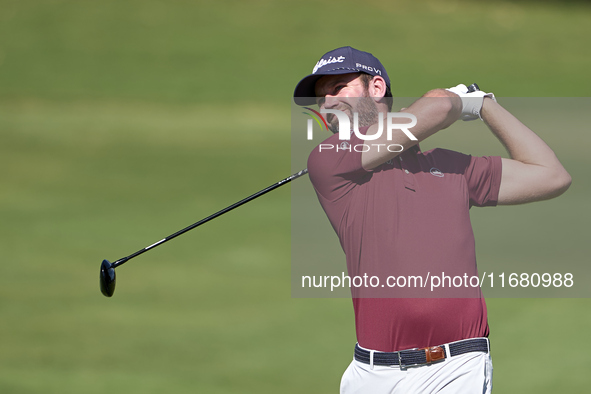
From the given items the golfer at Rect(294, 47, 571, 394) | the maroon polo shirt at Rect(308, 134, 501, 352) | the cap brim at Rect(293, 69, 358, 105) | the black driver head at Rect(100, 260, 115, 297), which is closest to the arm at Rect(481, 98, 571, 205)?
the golfer at Rect(294, 47, 571, 394)

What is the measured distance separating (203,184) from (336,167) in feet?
24.3

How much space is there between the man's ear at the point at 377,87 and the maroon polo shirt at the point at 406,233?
34 centimetres

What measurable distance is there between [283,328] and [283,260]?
1.50 meters

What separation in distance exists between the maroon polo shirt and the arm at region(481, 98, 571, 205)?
148 mm

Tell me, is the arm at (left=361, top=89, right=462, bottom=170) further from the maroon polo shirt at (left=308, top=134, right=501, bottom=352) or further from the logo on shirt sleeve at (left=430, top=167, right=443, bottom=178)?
the logo on shirt sleeve at (left=430, top=167, right=443, bottom=178)

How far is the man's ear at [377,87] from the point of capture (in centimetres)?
369

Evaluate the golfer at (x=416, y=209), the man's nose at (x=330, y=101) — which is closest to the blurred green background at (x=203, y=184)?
the golfer at (x=416, y=209)

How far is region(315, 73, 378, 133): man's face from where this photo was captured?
11.9 feet

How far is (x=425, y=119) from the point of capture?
3242 mm

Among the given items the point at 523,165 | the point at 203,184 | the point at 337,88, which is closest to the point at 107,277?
the point at 337,88

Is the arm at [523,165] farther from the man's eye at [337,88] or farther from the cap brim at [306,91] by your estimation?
the cap brim at [306,91]

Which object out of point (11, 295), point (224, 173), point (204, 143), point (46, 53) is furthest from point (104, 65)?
point (11, 295)

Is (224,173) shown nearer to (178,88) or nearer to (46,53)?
(178,88)

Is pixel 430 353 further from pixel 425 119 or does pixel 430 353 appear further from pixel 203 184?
pixel 203 184
